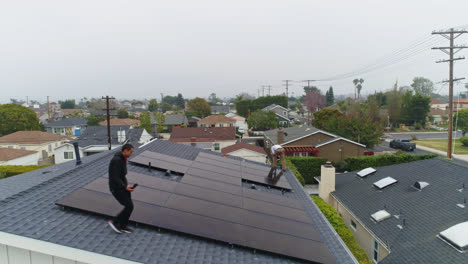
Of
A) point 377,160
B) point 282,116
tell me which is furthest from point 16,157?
point 282,116

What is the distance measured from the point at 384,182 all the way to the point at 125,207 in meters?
16.0

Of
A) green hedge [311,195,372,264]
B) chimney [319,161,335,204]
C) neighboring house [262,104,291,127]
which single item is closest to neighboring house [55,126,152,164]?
chimney [319,161,335,204]

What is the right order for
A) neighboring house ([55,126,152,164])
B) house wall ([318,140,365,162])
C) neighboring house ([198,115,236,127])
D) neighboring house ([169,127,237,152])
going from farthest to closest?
neighboring house ([198,115,236,127]), neighboring house ([169,127,237,152]), neighboring house ([55,126,152,164]), house wall ([318,140,365,162])

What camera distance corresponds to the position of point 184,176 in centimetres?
830

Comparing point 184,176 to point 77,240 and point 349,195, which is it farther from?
point 349,195

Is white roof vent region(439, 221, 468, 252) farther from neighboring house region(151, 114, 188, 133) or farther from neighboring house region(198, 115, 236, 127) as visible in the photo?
neighboring house region(151, 114, 188, 133)

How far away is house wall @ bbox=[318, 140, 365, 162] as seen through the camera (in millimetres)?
32094

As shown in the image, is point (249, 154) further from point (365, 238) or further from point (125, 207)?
point (125, 207)

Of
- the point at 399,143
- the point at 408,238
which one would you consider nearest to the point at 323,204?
the point at 408,238

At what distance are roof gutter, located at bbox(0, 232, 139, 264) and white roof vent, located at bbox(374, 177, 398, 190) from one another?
15.7 m

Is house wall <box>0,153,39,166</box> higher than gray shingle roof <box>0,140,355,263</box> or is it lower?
lower

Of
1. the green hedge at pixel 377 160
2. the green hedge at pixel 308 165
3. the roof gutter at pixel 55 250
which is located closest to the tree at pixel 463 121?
the green hedge at pixel 377 160

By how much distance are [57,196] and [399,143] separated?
5050cm

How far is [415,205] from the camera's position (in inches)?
511
